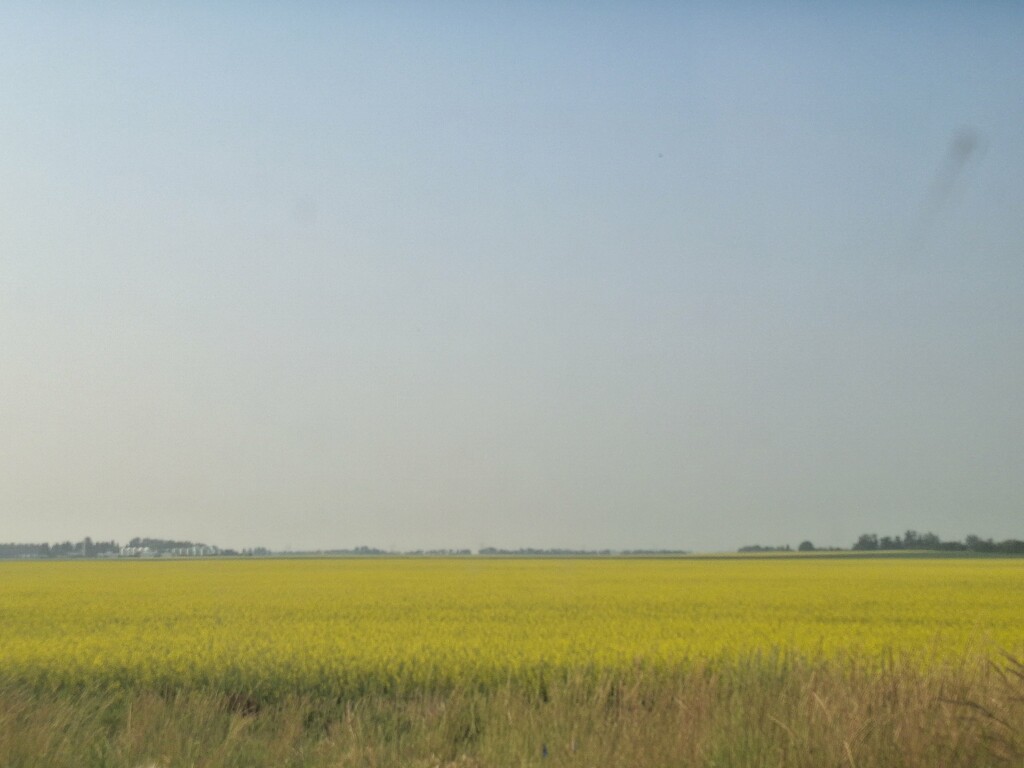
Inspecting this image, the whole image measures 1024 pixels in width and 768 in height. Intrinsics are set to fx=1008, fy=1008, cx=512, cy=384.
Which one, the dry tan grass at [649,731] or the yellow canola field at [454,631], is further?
the yellow canola field at [454,631]

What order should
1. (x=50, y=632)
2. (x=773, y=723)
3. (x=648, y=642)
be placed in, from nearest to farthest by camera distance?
1. (x=773, y=723)
2. (x=648, y=642)
3. (x=50, y=632)

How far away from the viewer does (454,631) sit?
60.7 ft

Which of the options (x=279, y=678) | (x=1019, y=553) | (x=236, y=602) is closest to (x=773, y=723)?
(x=279, y=678)

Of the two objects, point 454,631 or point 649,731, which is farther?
point 454,631

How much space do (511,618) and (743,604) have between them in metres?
7.96

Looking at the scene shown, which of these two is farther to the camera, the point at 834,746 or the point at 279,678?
the point at 279,678

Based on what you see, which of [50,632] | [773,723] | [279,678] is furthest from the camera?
[50,632]

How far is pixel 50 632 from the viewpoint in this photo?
66.4 ft

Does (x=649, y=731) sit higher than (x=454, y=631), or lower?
lower

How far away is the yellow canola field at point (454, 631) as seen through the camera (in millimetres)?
13102

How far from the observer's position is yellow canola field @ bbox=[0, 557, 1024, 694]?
13102 mm

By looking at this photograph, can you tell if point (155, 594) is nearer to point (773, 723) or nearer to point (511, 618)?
point (511, 618)

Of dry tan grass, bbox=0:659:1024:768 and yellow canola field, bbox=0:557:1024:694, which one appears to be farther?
yellow canola field, bbox=0:557:1024:694

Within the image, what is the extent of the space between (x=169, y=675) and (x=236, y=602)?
640 inches
